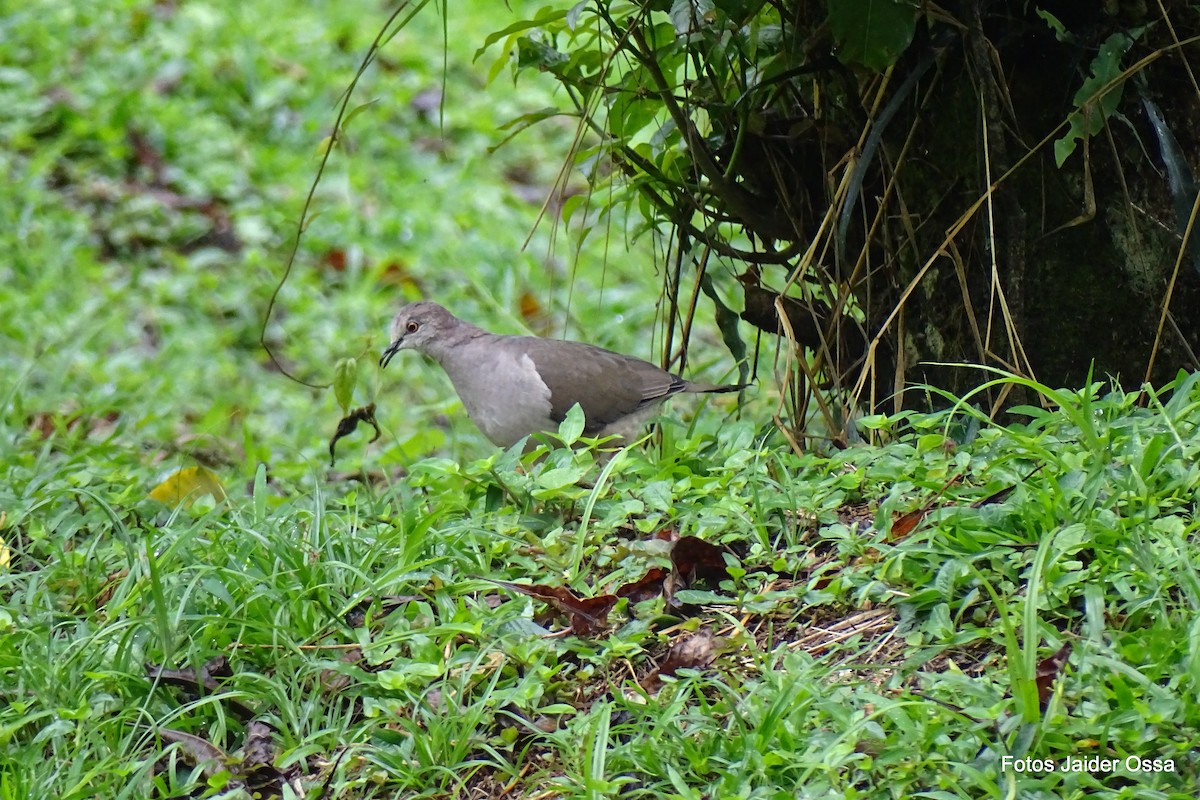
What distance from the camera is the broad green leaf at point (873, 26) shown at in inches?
138

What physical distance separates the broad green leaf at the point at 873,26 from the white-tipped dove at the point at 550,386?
1.69 meters

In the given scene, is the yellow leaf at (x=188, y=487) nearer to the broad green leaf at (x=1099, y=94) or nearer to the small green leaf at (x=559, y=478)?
the small green leaf at (x=559, y=478)

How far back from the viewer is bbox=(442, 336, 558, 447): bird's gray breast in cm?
514

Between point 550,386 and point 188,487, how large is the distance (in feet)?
4.63

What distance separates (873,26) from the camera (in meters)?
3.53

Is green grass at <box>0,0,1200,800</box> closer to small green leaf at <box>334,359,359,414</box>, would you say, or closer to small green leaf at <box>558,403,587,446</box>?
small green leaf at <box>558,403,587,446</box>

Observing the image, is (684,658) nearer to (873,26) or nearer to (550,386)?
(873,26)

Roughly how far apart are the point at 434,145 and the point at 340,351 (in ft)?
9.01

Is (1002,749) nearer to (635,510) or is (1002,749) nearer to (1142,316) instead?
(635,510)

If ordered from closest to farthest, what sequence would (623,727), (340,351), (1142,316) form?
(623,727)
(1142,316)
(340,351)

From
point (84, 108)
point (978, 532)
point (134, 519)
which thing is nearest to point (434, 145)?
point (84, 108)

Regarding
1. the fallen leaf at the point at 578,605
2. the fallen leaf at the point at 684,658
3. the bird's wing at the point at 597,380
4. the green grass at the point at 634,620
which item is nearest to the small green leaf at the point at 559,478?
the green grass at the point at 634,620

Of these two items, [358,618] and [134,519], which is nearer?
[358,618]

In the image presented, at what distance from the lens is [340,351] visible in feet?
24.3
